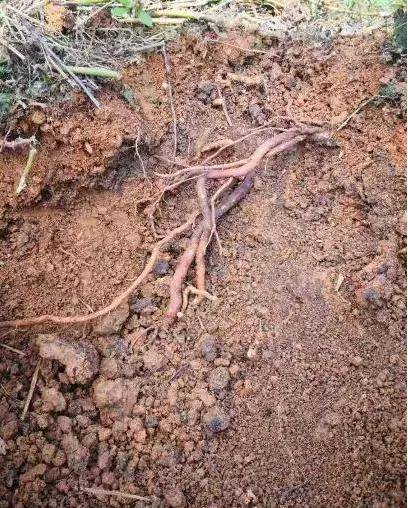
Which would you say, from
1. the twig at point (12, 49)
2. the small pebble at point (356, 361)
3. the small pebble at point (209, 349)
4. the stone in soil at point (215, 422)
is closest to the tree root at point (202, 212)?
the small pebble at point (209, 349)

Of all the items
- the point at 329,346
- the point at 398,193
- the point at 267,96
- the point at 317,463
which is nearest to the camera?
→ the point at 317,463

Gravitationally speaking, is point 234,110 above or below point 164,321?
above

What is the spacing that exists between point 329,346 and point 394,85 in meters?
0.91

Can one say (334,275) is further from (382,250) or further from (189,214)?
(189,214)

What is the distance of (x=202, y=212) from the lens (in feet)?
5.65

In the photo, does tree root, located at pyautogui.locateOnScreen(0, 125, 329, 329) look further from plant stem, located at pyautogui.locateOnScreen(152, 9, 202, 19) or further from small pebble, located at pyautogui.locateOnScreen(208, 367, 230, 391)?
plant stem, located at pyautogui.locateOnScreen(152, 9, 202, 19)

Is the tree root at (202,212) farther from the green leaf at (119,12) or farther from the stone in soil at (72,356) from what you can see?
the green leaf at (119,12)

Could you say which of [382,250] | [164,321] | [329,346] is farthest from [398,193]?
[164,321]

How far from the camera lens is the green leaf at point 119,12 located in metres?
1.85

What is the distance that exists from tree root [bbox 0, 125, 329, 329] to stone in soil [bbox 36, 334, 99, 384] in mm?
A: 83

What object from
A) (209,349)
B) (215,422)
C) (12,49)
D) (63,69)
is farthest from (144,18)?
(215,422)

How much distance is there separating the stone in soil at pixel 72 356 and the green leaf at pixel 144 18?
1157 mm

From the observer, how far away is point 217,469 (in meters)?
1.47

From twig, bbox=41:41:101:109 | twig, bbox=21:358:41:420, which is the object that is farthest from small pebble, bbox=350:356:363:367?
twig, bbox=41:41:101:109
